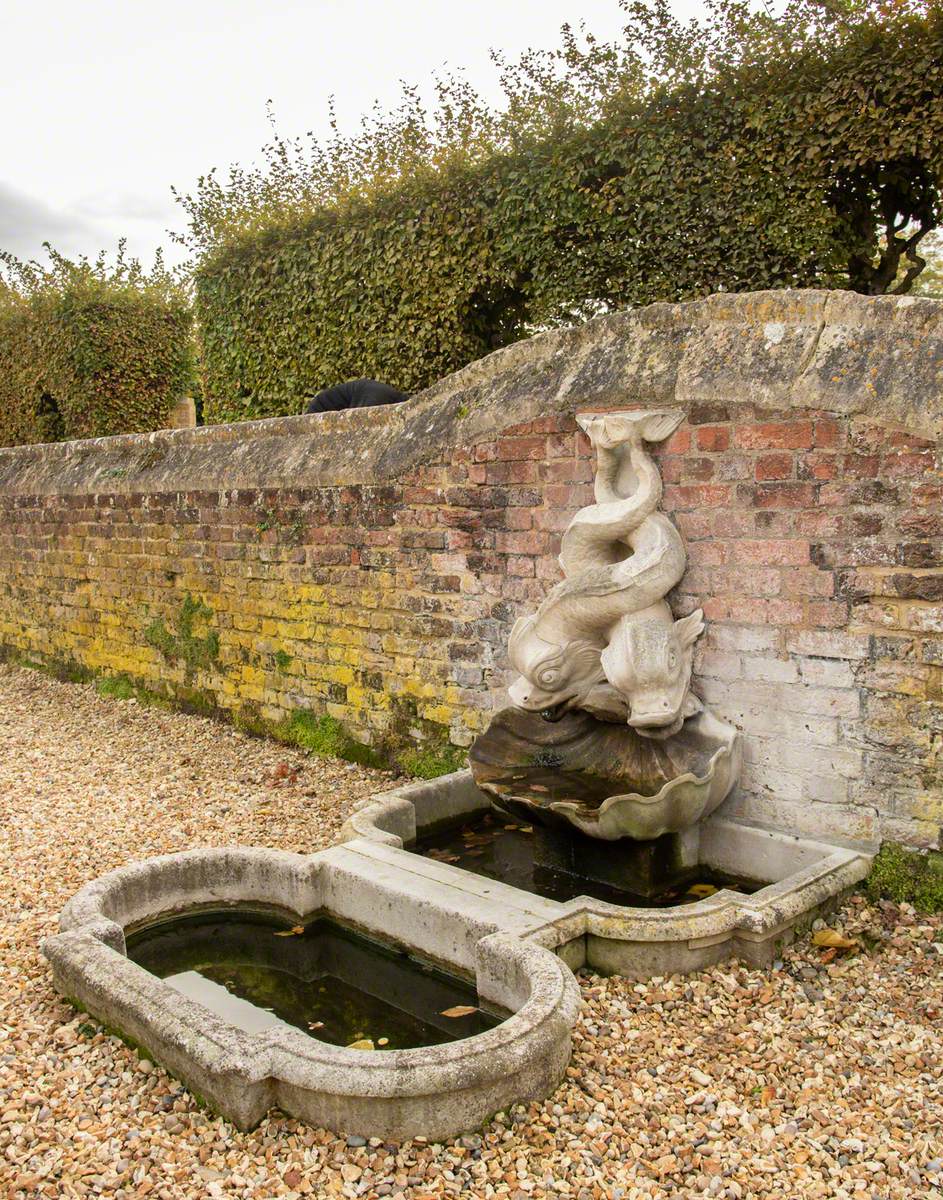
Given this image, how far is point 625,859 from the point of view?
4066mm

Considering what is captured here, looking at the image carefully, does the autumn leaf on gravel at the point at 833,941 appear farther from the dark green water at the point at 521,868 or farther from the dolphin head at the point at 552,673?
the dolphin head at the point at 552,673

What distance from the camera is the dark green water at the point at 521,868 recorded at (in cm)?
409

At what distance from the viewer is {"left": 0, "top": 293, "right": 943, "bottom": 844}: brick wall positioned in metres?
3.78

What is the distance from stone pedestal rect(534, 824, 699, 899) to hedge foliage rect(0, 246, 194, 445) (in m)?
10.9

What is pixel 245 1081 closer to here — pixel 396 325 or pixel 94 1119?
pixel 94 1119

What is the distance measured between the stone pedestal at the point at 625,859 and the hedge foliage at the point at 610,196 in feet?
12.5

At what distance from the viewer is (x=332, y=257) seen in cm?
869

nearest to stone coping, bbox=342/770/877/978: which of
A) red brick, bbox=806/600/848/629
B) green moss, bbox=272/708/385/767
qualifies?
red brick, bbox=806/600/848/629

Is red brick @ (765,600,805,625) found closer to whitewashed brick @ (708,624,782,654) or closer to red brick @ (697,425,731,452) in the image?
whitewashed brick @ (708,624,782,654)

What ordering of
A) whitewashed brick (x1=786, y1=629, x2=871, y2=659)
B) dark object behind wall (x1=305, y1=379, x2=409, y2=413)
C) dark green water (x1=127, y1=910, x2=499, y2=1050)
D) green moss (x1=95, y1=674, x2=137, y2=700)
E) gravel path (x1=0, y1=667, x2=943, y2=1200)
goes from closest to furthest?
1. gravel path (x1=0, y1=667, x2=943, y2=1200)
2. dark green water (x1=127, y1=910, x2=499, y2=1050)
3. whitewashed brick (x1=786, y1=629, x2=871, y2=659)
4. dark object behind wall (x1=305, y1=379, x2=409, y2=413)
5. green moss (x1=95, y1=674, x2=137, y2=700)

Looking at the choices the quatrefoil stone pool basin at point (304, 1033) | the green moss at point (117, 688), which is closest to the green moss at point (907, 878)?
the quatrefoil stone pool basin at point (304, 1033)

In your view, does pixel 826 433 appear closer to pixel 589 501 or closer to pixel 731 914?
pixel 589 501

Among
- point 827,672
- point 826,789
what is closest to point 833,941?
point 826,789

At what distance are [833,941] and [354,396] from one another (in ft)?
16.9
